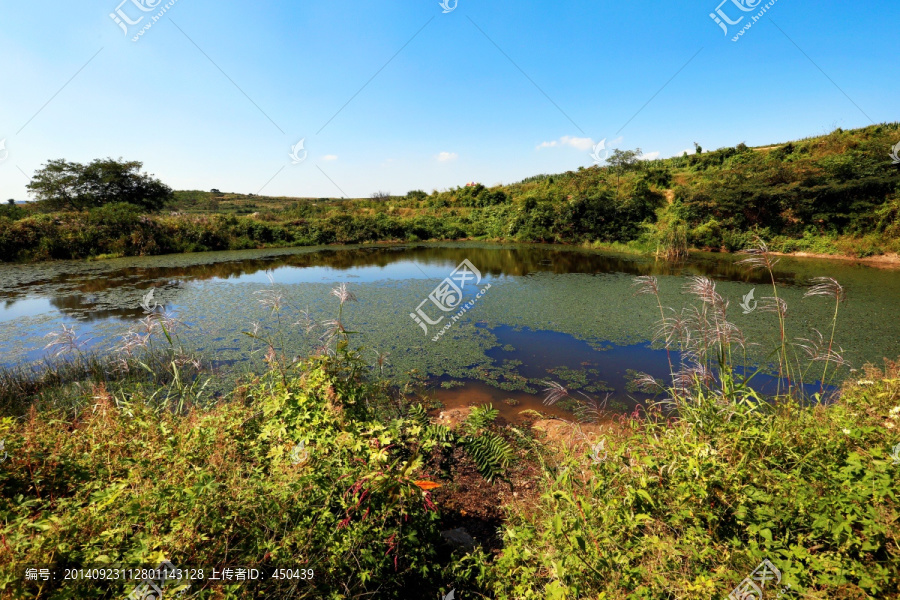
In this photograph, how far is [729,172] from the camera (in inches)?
794

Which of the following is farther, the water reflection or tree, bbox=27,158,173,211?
tree, bbox=27,158,173,211

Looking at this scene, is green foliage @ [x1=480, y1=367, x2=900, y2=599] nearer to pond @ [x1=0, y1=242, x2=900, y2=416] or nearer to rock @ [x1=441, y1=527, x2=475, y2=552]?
rock @ [x1=441, y1=527, x2=475, y2=552]

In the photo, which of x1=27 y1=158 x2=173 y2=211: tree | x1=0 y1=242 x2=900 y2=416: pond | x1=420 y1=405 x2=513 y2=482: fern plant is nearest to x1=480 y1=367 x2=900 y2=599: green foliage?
x1=420 y1=405 x2=513 y2=482: fern plant

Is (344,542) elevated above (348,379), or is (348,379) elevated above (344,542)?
(348,379)

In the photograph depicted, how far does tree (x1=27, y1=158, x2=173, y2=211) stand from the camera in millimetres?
22203

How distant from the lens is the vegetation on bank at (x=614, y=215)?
15438 millimetres

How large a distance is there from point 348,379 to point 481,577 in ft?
4.58

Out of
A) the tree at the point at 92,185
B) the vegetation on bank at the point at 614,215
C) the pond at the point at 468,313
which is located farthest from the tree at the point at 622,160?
the tree at the point at 92,185

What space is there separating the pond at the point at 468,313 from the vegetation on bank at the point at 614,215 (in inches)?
93.4

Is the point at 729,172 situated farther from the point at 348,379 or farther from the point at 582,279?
the point at 348,379

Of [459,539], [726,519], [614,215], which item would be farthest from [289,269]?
[614,215]

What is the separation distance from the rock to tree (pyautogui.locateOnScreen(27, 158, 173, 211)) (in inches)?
1201

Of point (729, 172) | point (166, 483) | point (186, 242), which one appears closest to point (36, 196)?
point (186, 242)

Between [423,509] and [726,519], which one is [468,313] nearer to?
[423,509]
